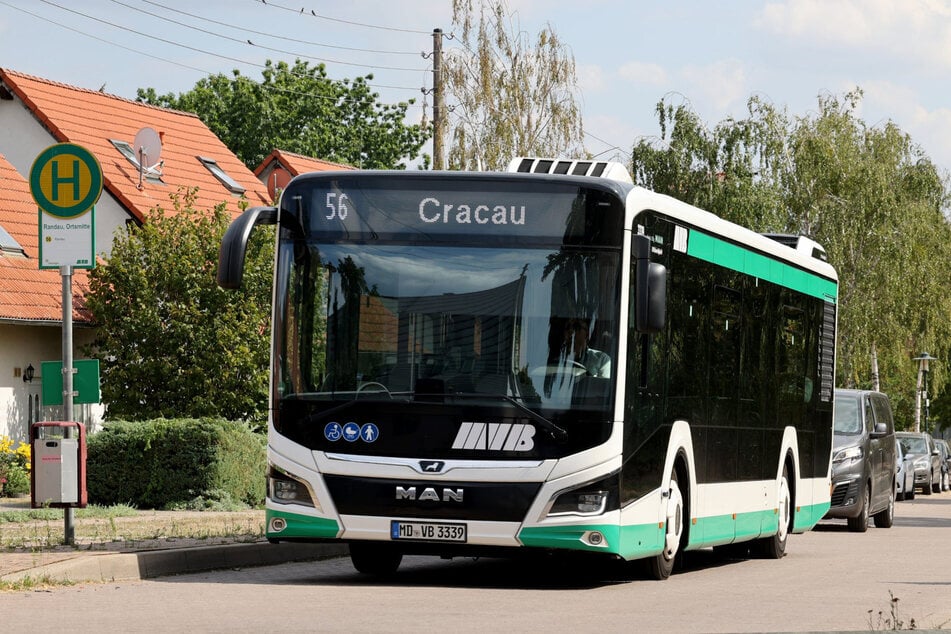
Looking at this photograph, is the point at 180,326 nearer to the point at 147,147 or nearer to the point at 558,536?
the point at 147,147

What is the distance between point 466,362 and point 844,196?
37.9 m

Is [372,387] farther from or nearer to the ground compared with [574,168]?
nearer to the ground

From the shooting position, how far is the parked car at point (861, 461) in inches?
987

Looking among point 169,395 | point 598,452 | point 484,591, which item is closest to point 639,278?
point 598,452

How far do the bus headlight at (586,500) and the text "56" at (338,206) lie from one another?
8.71 ft

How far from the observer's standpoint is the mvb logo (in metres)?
12.9

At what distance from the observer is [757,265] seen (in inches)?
675

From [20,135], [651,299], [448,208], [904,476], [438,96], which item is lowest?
[904,476]

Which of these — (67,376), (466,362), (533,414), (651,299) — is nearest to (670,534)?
(533,414)

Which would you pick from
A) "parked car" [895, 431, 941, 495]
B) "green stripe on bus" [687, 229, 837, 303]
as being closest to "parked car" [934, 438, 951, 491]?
"parked car" [895, 431, 941, 495]

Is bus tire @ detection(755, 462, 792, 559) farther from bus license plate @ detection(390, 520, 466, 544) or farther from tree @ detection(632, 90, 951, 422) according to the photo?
tree @ detection(632, 90, 951, 422)

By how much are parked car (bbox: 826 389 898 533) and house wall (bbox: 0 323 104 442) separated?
13046 millimetres

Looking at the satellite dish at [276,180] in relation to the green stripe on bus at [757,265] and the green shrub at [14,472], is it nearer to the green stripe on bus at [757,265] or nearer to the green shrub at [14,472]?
the green shrub at [14,472]

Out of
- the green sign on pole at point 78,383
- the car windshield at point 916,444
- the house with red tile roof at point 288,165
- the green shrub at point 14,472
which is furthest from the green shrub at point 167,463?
the house with red tile roof at point 288,165
